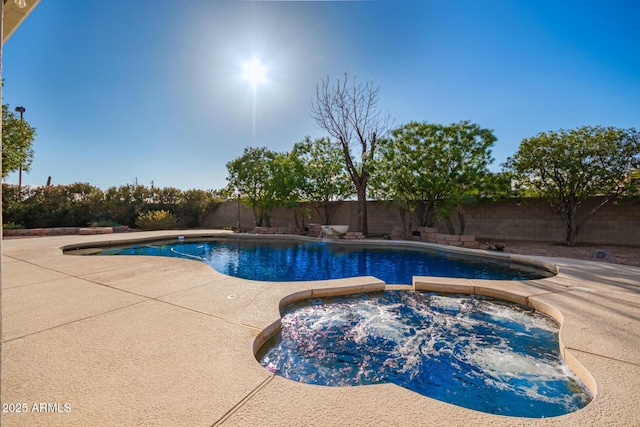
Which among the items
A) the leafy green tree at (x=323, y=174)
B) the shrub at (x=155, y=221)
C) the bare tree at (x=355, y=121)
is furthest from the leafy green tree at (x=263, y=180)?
the shrub at (x=155, y=221)

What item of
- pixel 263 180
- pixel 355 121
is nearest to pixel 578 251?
pixel 355 121

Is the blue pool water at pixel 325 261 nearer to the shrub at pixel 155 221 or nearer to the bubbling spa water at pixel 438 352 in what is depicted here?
the bubbling spa water at pixel 438 352

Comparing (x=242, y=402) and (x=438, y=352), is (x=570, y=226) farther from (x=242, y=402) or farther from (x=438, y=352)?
(x=242, y=402)

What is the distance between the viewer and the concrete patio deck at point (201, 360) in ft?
4.92

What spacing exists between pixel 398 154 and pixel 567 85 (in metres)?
4.62

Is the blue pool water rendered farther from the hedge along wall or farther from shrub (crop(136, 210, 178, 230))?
shrub (crop(136, 210, 178, 230))

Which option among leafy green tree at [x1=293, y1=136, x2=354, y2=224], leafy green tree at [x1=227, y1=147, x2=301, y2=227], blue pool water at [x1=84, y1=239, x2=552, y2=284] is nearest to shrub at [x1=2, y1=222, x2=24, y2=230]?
blue pool water at [x1=84, y1=239, x2=552, y2=284]

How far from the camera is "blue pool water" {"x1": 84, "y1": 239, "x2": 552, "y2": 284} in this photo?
5.59m

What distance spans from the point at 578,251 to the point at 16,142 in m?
17.9

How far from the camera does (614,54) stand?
6.11 m

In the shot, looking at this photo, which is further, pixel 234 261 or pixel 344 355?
pixel 234 261

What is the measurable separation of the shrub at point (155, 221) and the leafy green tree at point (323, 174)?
7.02 metres

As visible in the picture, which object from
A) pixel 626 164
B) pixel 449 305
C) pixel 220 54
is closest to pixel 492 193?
→ pixel 626 164

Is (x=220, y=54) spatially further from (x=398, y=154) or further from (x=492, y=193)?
(x=492, y=193)
